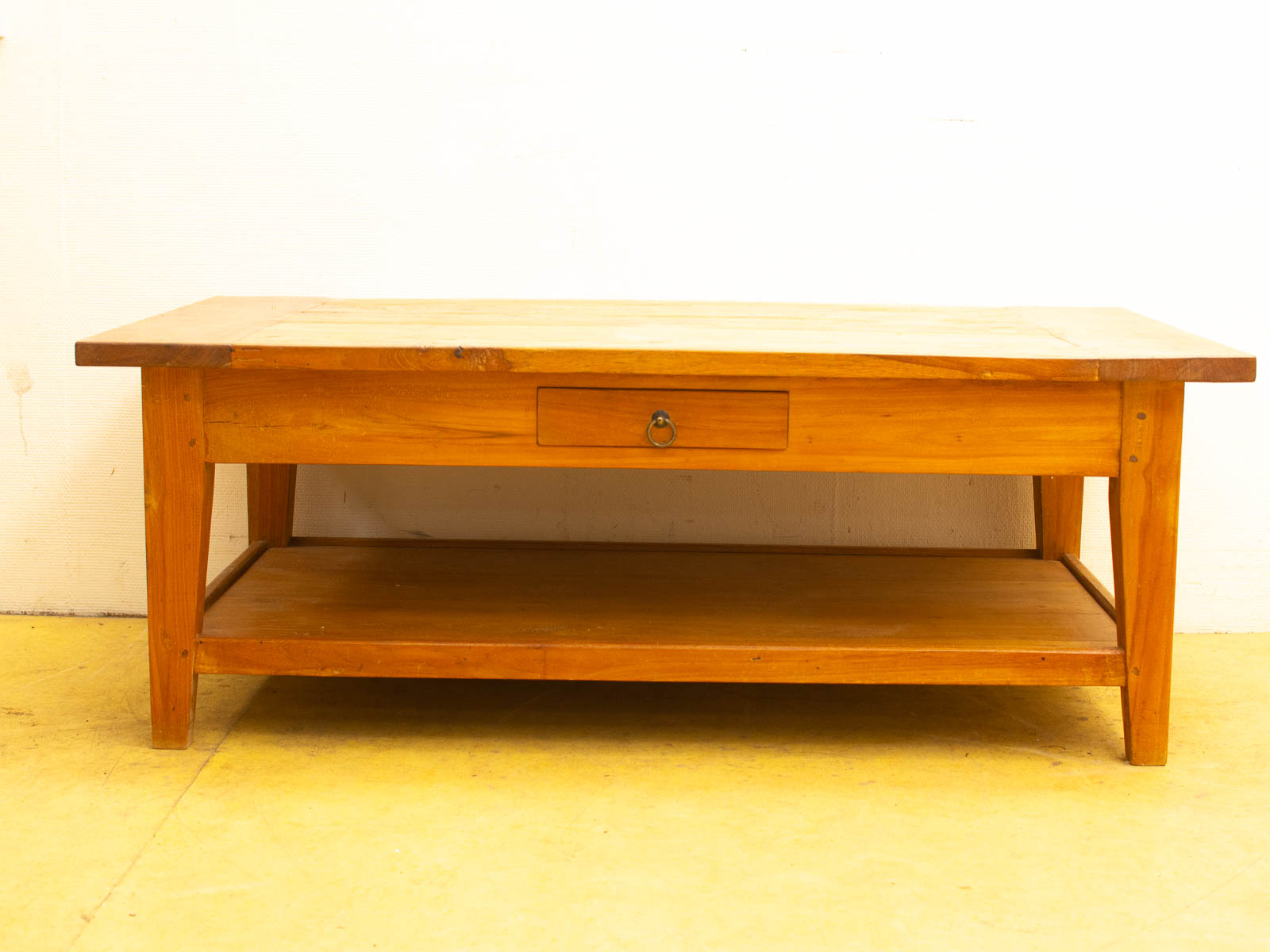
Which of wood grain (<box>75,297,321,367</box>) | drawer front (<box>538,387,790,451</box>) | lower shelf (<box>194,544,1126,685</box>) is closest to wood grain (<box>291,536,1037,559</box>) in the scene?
lower shelf (<box>194,544,1126,685</box>)

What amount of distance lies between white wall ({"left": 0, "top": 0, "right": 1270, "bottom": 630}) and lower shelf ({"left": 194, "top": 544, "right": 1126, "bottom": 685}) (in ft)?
1.82

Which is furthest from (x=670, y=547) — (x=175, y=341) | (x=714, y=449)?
(x=175, y=341)

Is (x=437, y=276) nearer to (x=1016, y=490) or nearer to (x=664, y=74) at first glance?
(x=664, y=74)

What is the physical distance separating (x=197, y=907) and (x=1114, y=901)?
3.80 feet

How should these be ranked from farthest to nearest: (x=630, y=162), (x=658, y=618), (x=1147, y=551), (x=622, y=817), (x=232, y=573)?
(x=630, y=162)
(x=232, y=573)
(x=658, y=618)
(x=1147, y=551)
(x=622, y=817)

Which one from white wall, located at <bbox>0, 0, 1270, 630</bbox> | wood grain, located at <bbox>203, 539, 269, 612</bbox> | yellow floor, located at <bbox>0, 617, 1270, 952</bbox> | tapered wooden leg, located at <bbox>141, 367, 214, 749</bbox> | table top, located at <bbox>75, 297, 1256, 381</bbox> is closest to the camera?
yellow floor, located at <bbox>0, 617, 1270, 952</bbox>

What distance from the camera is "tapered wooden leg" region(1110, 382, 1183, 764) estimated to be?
183 centimetres

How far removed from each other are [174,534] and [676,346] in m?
0.85

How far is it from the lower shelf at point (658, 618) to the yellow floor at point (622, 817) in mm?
155

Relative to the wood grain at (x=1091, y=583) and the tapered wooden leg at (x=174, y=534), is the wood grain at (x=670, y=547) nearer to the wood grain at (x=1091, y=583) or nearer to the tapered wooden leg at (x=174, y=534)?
the wood grain at (x=1091, y=583)

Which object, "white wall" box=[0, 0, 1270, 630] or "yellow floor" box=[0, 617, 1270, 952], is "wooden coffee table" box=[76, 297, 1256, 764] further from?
"white wall" box=[0, 0, 1270, 630]

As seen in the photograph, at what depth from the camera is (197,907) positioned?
58.9 inches

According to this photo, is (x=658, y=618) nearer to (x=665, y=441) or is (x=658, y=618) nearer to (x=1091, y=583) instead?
(x=665, y=441)

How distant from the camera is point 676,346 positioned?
1786mm
